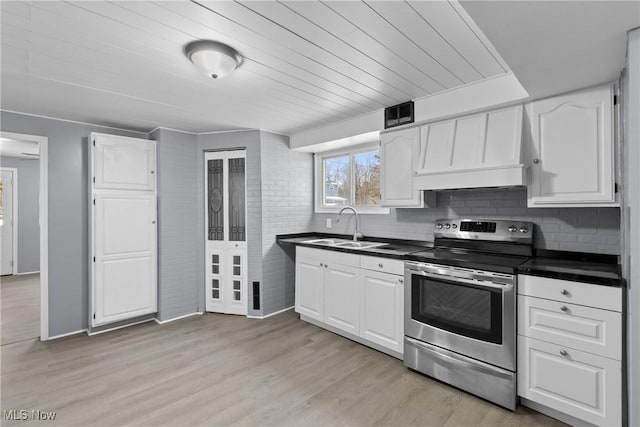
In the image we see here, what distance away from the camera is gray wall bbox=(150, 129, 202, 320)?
12.7ft

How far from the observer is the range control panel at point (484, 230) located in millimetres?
2604

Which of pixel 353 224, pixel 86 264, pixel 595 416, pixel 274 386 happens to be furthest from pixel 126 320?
pixel 595 416

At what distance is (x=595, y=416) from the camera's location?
1.86m

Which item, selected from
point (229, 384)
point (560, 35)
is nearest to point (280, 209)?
point (229, 384)

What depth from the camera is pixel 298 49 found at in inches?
79.4

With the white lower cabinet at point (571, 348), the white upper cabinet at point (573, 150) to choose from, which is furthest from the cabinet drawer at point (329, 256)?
the white upper cabinet at point (573, 150)

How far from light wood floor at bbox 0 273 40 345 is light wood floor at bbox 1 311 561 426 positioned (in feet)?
1.16

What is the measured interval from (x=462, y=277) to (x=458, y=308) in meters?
0.25

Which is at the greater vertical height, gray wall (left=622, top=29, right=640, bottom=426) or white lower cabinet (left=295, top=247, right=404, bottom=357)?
gray wall (left=622, top=29, right=640, bottom=426)

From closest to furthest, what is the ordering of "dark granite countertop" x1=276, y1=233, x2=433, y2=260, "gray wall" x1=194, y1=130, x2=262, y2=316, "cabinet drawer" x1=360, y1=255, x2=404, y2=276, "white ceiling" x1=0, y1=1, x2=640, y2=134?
"white ceiling" x1=0, y1=1, x2=640, y2=134
"cabinet drawer" x1=360, y1=255, x2=404, y2=276
"dark granite countertop" x1=276, y1=233, x2=433, y2=260
"gray wall" x1=194, y1=130, x2=262, y2=316

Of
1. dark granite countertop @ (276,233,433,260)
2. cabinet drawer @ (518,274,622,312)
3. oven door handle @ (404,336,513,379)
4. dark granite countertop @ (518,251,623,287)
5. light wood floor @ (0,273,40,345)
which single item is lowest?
light wood floor @ (0,273,40,345)

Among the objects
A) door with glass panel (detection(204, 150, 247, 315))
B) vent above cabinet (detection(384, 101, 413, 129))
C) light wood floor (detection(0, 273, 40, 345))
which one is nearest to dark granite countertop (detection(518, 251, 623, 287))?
vent above cabinet (detection(384, 101, 413, 129))

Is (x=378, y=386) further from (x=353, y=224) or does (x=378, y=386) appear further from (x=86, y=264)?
(x=86, y=264)

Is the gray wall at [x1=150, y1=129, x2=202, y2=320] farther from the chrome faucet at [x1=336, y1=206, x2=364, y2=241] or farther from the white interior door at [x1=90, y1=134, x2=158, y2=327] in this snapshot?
the chrome faucet at [x1=336, y1=206, x2=364, y2=241]
